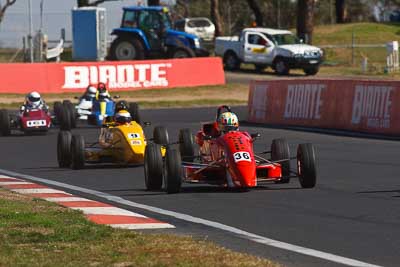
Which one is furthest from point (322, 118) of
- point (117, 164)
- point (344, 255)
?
point (344, 255)

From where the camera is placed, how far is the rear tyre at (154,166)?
15.4 meters

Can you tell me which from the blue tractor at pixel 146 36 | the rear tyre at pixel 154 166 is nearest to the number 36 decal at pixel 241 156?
the rear tyre at pixel 154 166

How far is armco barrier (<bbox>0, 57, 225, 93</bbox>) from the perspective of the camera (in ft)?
139

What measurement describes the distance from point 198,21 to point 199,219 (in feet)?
201

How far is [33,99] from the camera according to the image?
2797cm

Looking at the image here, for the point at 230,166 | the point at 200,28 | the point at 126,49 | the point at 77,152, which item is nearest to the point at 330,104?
the point at 77,152

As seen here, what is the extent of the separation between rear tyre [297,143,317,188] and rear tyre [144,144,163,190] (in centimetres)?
181

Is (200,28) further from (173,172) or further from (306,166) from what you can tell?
(173,172)

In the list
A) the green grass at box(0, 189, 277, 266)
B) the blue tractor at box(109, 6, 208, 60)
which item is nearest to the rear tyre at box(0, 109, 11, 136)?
the green grass at box(0, 189, 277, 266)

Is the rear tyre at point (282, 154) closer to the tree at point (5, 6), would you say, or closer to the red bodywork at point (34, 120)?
the red bodywork at point (34, 120)

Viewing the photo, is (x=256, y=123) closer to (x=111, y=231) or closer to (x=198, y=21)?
(x=111, y=231)

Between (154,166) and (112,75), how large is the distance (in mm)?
28568

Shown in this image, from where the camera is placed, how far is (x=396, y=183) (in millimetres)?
16031

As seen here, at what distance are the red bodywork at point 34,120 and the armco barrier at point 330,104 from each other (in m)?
6.07
